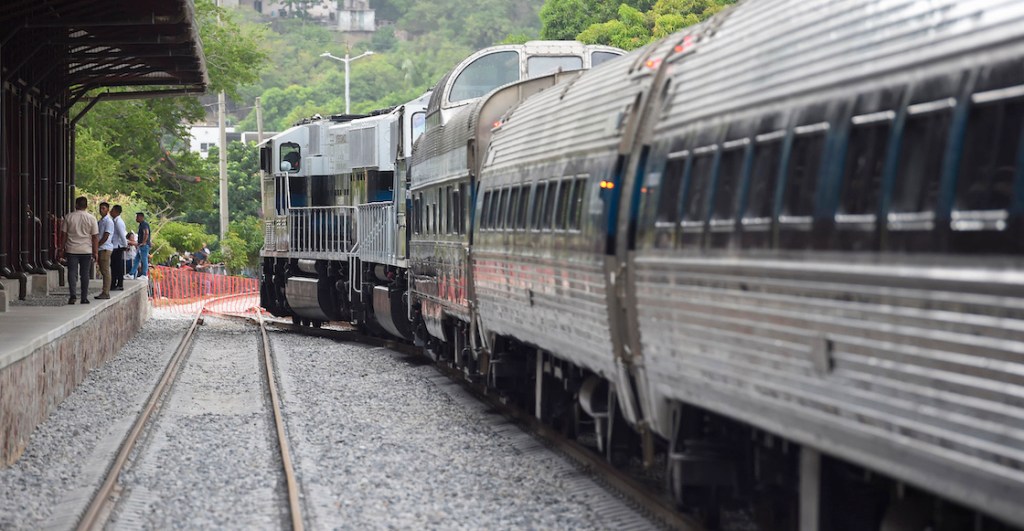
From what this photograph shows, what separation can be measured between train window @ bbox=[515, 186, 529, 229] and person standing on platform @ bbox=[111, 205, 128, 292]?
49.0 ft

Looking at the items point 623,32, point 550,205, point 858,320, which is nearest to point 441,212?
point 550,205

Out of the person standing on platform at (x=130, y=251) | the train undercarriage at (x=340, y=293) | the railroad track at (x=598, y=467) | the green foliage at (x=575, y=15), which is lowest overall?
the railroad track at (x=598, y=467)

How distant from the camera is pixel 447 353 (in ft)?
61.7

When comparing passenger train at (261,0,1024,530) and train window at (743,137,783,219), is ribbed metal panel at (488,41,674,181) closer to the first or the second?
passenger train at (261,0,1024,530)

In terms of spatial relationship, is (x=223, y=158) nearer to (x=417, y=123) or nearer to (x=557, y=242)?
(x=417, y=123)

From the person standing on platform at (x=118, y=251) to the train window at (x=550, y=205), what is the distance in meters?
16.0

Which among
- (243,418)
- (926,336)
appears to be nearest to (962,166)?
(926,336)

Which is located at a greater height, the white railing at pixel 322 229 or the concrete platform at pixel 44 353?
the white railing at pixel 322 229

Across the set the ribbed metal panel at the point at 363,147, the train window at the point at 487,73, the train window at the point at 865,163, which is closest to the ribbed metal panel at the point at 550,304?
the train window at the point at 865,163

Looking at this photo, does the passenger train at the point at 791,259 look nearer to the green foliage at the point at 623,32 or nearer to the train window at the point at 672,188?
the train window at the point at 672,188

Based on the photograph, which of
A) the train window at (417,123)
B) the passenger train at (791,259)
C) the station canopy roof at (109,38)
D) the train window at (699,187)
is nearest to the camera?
the passenger train at (791,259)

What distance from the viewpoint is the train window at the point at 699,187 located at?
779 centimetres

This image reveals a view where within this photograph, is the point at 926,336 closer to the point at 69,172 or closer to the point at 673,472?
the point at 673,472

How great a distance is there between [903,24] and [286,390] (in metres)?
14.2
